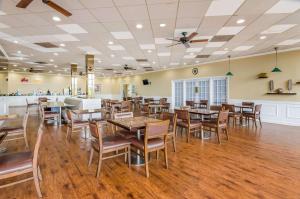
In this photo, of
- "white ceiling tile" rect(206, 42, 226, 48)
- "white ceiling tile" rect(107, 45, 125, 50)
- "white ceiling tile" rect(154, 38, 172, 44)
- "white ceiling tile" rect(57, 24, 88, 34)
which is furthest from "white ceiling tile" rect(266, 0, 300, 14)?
"white ceiling tile" rect(107, 45, 125, 50)

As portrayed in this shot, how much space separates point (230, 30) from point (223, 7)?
152 cm

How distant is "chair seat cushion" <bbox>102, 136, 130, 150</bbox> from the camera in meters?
2.79

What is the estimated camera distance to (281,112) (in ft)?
22.9

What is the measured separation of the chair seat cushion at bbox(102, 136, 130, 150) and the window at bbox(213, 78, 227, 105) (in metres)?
7.61

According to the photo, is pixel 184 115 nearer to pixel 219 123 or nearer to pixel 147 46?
pixel 219 123

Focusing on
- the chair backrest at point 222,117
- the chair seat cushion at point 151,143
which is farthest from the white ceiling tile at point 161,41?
the chair seat cushion at point 151,143

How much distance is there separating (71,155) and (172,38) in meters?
4.34

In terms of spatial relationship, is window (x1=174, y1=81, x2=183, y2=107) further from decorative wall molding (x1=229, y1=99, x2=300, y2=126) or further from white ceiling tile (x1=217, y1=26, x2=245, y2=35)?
white ceiling tile (x1=217, y1=26, x2=245, y2=35)

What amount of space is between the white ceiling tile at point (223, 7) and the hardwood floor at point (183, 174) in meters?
3.09

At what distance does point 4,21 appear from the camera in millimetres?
4059

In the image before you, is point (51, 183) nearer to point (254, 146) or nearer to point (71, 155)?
point (71, 155)

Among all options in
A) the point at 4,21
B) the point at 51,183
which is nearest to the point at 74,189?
the point at 51,183

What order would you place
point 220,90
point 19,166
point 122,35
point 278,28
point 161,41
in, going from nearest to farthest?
point 19,166 → point 278,28 → point 122,35 → point 161,41 → point 220,90

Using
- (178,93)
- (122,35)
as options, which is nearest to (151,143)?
(122,35)
